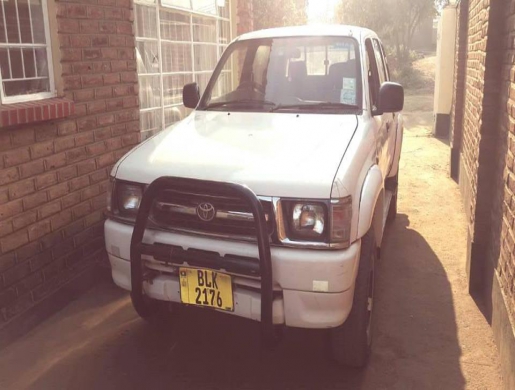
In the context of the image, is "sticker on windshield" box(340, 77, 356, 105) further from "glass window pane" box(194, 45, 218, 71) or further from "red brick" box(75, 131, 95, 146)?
"glass window pane" box(194, 45, 218, 71)

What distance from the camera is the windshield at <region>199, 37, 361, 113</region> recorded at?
4090mm

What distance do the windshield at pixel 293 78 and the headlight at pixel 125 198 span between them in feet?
4.17

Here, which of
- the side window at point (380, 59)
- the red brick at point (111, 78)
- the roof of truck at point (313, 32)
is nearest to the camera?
the roof of truck at point (313, 32)

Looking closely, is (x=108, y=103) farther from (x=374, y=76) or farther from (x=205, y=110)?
(x=374, y=76)

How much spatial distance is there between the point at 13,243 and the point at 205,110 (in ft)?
5.76

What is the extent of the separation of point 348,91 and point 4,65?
244cm

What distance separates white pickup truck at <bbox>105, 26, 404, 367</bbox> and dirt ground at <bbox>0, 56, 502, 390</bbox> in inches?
8.6

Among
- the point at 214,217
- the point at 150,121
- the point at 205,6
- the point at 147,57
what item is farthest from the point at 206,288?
the point at 205,6

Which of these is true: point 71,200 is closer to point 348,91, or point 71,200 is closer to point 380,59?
point 348,91

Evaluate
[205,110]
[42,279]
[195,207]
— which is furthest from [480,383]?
[42,279]

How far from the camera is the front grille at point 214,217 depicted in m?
2.98

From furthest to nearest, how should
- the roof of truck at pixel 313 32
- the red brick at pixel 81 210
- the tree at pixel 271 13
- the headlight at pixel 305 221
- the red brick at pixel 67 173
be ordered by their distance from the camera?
1. the tree at pixel 271 13
2. the roof of truck at pixel 313 32
3. the red brick at pixel 81 210
4. the red brick at pixel 67 173
5. the headlight at pixel 305 221

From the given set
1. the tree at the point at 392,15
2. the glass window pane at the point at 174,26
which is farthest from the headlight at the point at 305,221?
the tree at the point at 392,15

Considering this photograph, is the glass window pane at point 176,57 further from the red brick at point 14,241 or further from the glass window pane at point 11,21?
the red brick at point 14,241
